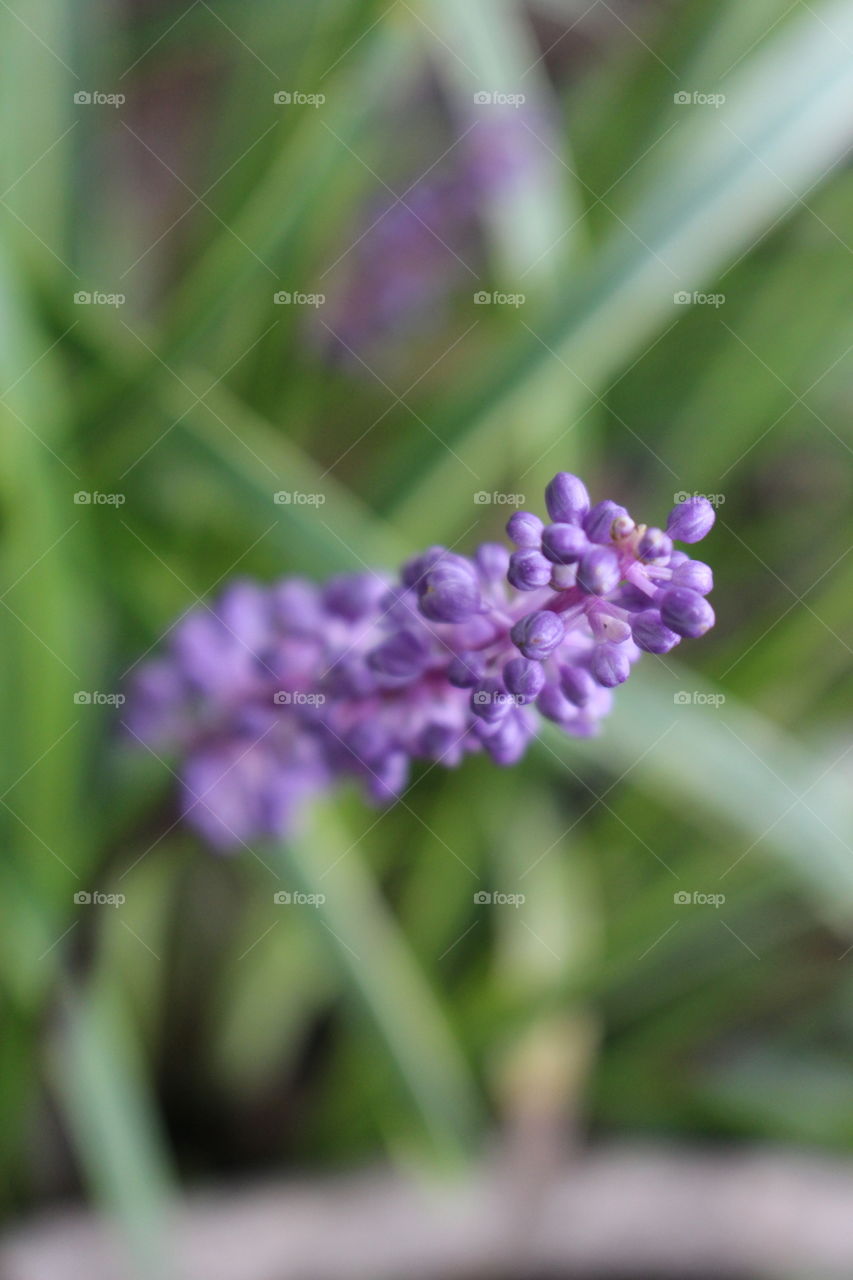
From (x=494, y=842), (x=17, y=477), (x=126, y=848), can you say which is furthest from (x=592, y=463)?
(x=126, y=848)

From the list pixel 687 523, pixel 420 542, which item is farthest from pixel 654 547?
pixel 420 542

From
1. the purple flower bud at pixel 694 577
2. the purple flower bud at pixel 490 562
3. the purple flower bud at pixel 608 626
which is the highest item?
the purple flower bud at pixel 694 577

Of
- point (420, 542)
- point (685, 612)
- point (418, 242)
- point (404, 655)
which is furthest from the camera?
point (418, 242)

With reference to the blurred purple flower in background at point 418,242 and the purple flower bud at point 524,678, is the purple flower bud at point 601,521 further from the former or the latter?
the blurred purple flower in background at point 418,242

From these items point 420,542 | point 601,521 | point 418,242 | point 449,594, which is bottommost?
point 420,542

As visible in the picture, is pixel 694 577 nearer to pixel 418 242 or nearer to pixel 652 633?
pixel 652 633

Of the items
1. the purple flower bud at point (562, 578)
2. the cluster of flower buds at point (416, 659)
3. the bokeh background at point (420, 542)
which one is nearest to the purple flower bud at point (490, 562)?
the cluster of flower buds at point (416, 659)
